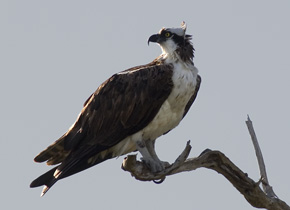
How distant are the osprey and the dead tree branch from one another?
16.3 inches

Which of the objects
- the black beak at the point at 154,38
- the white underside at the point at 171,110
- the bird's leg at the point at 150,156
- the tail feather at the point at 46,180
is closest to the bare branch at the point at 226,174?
the bird's leg at the point at 150,156

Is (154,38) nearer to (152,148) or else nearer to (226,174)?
(152,148)

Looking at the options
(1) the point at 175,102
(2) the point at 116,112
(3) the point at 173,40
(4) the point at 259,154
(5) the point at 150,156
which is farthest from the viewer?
(3) the point at 173,40

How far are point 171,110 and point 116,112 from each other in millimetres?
795

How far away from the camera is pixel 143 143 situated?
10.1 m

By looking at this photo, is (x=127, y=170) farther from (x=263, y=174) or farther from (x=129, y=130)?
(x=263, y=174)

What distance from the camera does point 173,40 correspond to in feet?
34.8

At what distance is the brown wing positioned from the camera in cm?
998

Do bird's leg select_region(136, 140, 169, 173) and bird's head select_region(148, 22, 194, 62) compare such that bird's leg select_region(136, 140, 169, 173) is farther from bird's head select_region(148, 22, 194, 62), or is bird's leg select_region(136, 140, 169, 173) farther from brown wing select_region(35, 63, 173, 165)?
bird's head select_region(148, 22, 194, 62)

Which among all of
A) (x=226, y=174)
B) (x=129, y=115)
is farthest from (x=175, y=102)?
(x=226, y=174)

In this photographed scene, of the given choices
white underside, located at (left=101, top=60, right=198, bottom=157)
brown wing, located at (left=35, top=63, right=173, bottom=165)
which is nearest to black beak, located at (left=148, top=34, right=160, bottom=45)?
brown wing, located at (left=35, top=63, right=173, bottom=165)

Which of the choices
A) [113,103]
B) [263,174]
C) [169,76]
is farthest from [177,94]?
[263,174]

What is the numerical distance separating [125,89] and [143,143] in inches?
32.3

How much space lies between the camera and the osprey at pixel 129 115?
32.7ft
